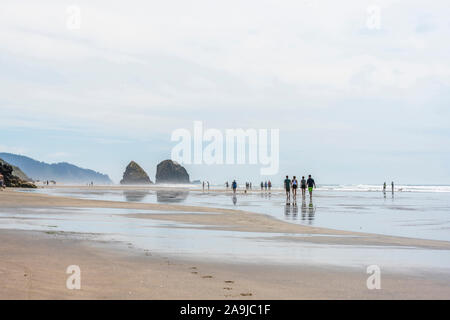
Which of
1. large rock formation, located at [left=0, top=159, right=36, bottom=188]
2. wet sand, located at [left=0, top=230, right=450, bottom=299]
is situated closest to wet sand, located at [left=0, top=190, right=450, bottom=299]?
wet sand, located at [left=0, top=230, right=450, bottom=299]

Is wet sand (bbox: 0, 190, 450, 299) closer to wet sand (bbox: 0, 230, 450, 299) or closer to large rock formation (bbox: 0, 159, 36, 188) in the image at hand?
wet sand (bbox: 0, 230, 450, 299)

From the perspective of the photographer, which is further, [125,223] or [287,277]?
[125,223]

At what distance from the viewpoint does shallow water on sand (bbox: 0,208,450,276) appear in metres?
11.1

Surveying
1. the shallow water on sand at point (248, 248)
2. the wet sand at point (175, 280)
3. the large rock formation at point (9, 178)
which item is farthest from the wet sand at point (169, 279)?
the large rock formation at point (9, 178)

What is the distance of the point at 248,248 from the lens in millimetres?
13227

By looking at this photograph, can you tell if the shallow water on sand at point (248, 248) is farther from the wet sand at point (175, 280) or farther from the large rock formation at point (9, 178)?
the large rock formation at point (9, 178)

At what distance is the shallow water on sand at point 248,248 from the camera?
1110 centimetres

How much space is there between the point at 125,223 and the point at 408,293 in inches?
565

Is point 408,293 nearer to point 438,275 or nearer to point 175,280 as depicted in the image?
point 438,275

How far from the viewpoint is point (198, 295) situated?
7445 millimetres

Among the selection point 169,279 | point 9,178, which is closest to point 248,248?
point 169,279

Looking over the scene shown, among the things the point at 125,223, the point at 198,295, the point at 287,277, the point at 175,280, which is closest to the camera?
the point at 198,295

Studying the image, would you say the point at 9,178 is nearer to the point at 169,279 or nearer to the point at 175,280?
the point at 169,279
